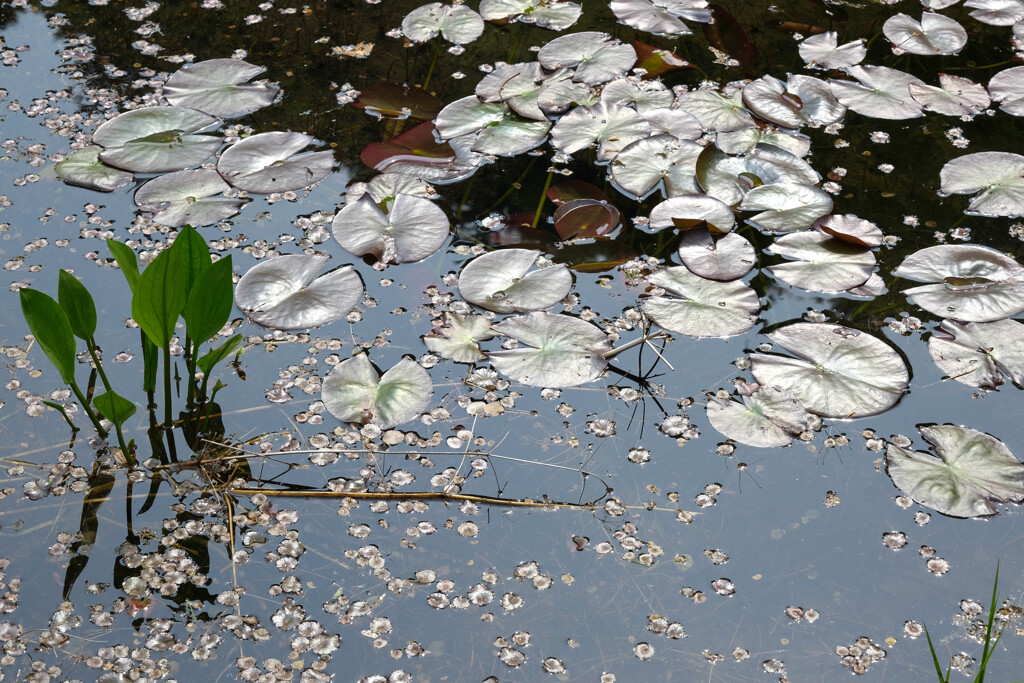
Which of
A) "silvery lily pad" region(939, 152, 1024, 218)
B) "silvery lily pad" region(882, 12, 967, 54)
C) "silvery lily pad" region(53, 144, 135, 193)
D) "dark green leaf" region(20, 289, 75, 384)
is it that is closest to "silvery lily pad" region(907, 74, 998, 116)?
"silvery lily pad" region(882, 12, 967, 54)

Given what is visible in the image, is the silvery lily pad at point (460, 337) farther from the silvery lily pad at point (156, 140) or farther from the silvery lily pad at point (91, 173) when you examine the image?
the silvery lily pad at point (91, 173)

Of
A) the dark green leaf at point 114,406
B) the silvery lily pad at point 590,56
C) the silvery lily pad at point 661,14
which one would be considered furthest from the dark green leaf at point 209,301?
the silvery lily pad at point 661,14

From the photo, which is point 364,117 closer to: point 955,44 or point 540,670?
point 540,670

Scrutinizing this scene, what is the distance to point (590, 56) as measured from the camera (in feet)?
10.7

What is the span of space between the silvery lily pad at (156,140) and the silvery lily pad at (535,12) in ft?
4.01

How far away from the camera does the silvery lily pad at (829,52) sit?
3.26 m

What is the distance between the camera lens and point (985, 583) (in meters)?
1.79

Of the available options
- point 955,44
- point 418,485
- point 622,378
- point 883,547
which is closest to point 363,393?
point 418,485

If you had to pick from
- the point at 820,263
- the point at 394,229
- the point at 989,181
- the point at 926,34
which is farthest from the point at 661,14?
the point at 394,229

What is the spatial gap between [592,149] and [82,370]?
1699 millimetres

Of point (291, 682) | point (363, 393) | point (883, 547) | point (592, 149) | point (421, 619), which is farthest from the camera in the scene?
point (592, 149)

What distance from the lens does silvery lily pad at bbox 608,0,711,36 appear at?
3.46 metres

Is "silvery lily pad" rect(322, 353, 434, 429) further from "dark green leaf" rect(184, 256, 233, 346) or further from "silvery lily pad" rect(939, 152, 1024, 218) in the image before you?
"silvery lily pad" rect(939, 152, 1024, 218)

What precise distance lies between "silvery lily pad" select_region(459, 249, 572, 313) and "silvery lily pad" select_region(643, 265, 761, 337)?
0.26 meters
